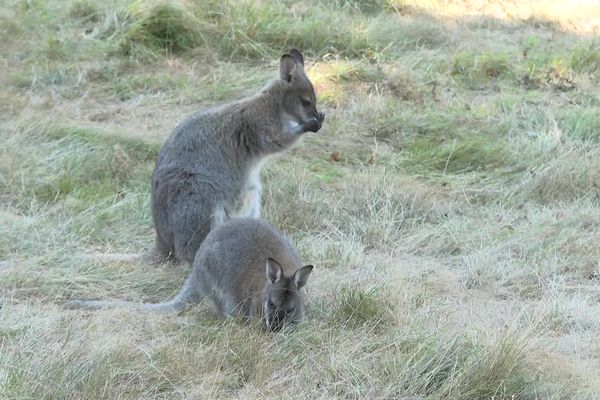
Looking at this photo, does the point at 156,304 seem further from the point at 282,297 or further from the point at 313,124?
the point at 313,124

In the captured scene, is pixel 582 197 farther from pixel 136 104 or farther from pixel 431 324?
pixel 136 104

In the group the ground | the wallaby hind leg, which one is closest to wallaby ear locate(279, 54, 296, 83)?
the ground

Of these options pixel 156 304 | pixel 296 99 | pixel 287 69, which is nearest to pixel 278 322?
pixel 156 304

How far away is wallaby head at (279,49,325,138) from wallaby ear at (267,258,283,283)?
6.55ft

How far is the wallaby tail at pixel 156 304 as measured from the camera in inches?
211

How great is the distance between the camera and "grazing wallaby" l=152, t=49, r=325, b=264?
6.33 meters

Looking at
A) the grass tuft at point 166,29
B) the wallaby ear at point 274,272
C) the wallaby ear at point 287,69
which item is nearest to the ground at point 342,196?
the grass tuft at point 166,29

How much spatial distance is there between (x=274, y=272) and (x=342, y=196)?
7.59ft

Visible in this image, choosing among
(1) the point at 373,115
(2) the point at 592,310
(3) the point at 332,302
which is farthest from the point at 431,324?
(1) the point at 373,115

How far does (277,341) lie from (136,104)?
194 inches

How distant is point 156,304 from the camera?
5.55m

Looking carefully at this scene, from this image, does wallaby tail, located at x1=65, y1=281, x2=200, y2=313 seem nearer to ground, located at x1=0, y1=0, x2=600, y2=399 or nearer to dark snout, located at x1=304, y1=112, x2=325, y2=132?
ground, located at x1=0, y1=0, x2=600, y2=399

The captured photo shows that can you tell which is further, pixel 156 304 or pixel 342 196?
pixel 342 196

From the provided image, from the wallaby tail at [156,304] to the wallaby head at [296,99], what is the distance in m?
1.84
